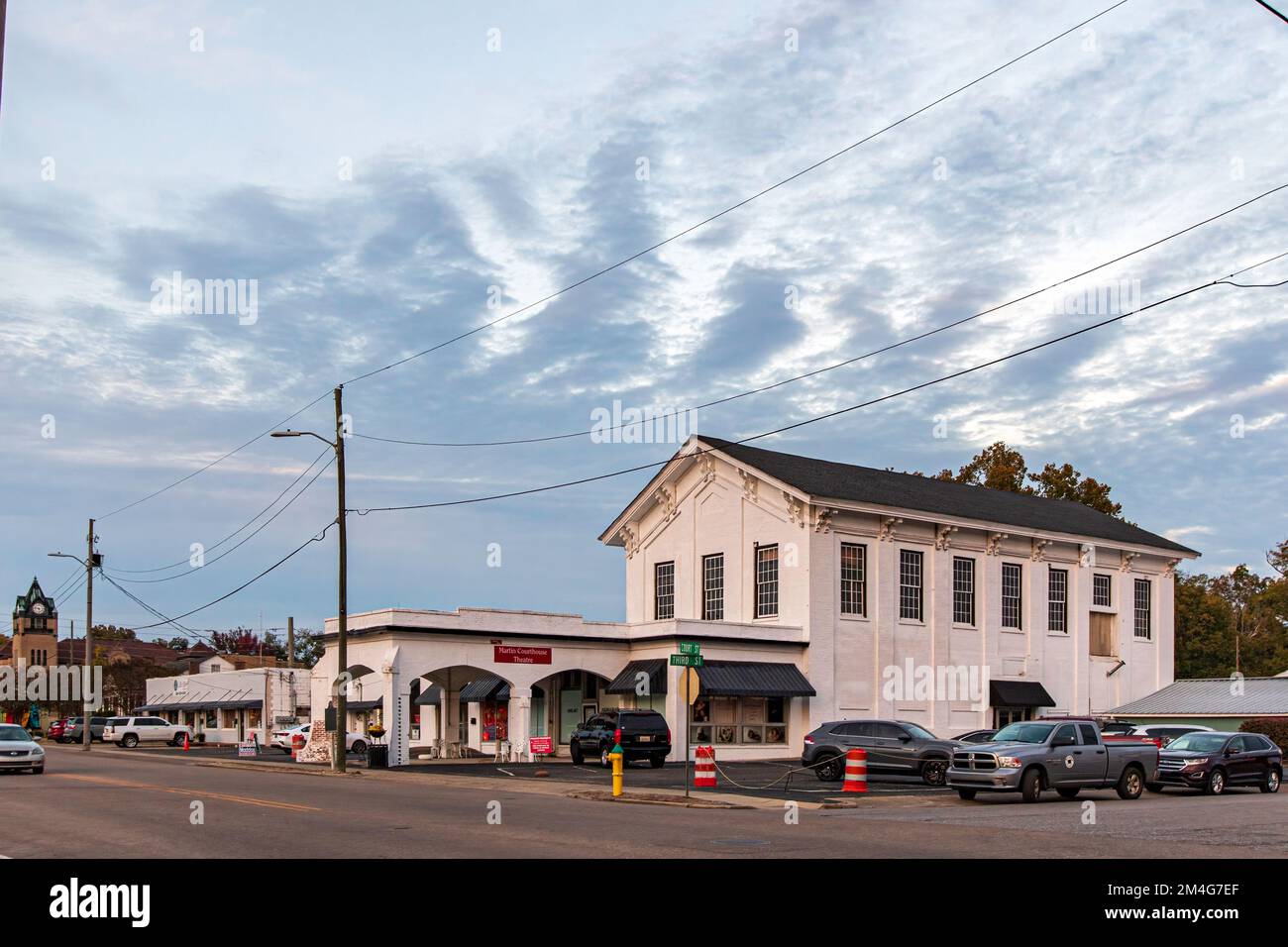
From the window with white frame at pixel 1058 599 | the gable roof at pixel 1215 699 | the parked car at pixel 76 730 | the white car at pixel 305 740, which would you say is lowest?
the parked car at pixel 76 730

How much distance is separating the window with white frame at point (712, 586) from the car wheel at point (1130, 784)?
2514 cm

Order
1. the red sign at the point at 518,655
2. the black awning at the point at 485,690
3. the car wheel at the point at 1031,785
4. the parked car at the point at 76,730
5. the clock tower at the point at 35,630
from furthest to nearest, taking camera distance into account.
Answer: the clock tower at the point at 35,630, the parked car at the point at 76,730, the black awning at the point at 485,690, the red sign at the point at 518,655, the car wheel at the point at 1031,785

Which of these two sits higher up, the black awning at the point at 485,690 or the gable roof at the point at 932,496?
the gable roof at the point at 932,496

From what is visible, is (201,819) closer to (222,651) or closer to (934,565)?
(934,565)

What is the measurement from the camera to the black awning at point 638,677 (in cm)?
A: 4669

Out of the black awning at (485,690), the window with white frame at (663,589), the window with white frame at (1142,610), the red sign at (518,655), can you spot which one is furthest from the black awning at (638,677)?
the window with white frame at (1142,610)

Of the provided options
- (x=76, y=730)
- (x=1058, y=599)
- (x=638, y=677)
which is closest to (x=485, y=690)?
(x=638, y=677)

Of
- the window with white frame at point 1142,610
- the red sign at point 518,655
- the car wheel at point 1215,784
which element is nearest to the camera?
the car wheel at point 1215,784

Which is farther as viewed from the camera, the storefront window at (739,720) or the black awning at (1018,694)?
the black awning at (1018,694)

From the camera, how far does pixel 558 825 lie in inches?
792

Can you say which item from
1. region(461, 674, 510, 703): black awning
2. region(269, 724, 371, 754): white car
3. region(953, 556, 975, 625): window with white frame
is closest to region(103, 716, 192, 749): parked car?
region(269, 724, 371, 754): white car

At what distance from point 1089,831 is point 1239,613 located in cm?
9254

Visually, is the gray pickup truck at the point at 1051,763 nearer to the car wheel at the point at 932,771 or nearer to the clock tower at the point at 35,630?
the car wheel at the point at 932,771
